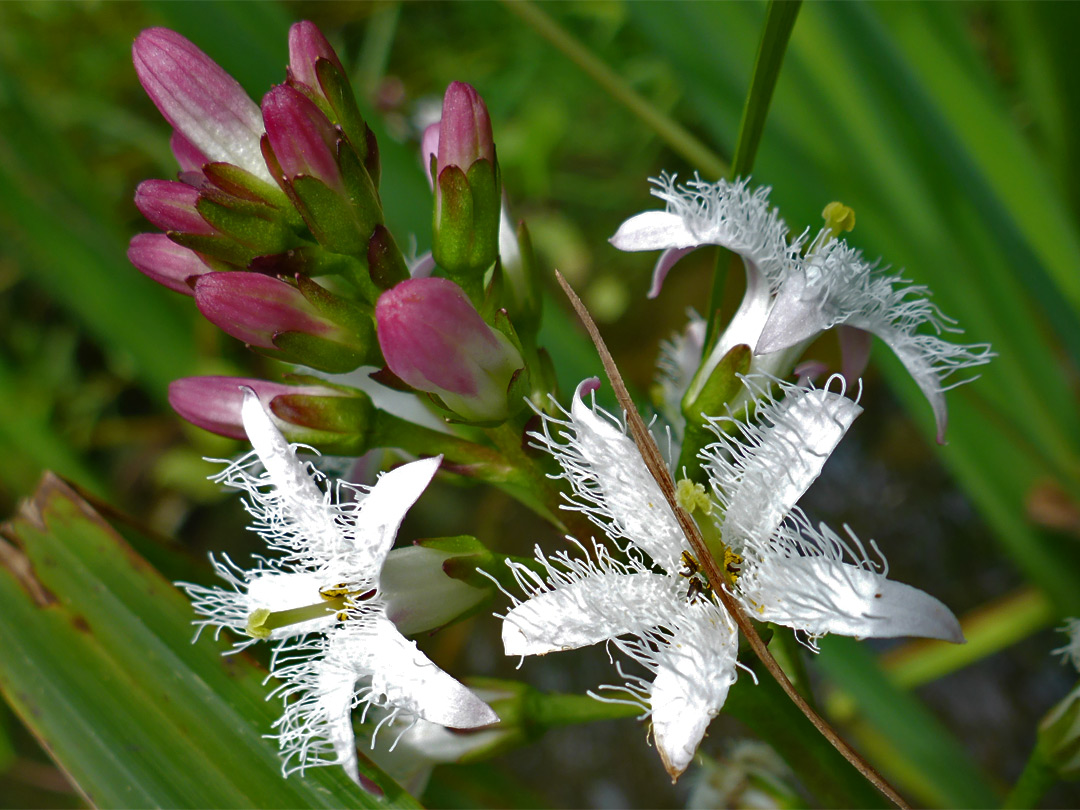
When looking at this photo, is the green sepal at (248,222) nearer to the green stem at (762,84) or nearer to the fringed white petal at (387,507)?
the fringed white petal at (387,507)

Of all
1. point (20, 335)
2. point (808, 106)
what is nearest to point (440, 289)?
point (808, 106)

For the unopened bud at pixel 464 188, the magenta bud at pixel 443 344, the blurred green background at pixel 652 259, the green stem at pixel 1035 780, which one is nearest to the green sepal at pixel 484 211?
the unopened bud at pixel 464 188

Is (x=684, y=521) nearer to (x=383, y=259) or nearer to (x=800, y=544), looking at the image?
(x=800, y=544)

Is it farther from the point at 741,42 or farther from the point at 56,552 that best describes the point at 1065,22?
the point at 56,552

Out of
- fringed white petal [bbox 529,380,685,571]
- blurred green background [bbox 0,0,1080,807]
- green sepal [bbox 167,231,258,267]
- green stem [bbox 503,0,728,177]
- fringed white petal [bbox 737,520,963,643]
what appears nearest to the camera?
fringed white petal [bbox 737,520,963,643]

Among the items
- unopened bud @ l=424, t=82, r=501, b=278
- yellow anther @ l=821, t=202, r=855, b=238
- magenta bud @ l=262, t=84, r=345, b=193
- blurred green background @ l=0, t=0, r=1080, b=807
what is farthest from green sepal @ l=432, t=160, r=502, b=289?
blurred green background @ l=0, t=0, r=1080, b=807

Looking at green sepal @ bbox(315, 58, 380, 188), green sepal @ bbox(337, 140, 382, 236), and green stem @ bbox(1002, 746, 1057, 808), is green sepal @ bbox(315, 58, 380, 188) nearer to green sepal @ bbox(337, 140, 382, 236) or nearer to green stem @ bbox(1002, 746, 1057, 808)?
green sepal @ bbox(337, 140, 382, 236)

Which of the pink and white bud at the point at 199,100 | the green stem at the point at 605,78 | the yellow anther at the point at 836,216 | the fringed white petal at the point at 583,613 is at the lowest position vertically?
the fringed white petal at the point at 583,613
